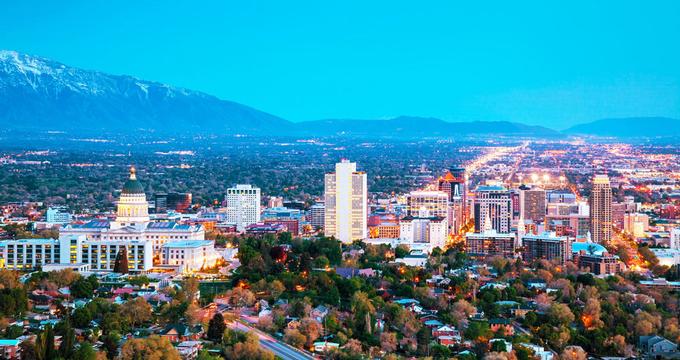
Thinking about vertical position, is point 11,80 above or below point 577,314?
above

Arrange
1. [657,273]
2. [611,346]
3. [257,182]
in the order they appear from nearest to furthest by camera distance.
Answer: [611,346] < [657,273] < [257,182]

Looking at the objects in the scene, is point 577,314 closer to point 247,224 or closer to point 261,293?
point 261,293

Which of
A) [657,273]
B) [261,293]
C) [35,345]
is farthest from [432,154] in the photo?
[35,345]

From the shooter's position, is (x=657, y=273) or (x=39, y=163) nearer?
(x=657, y=273)

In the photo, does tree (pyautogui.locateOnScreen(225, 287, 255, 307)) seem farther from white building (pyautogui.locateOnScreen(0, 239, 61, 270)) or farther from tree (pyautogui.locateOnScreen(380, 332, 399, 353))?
white building (pyautogui.locateOnScreen(0, 239, 61, 270))

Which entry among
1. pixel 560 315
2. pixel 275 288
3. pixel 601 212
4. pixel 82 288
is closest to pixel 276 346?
pixel 275 288

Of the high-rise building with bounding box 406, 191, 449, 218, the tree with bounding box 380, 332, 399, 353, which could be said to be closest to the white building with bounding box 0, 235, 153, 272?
the tree with bounding box 380, 332, 399, 353
